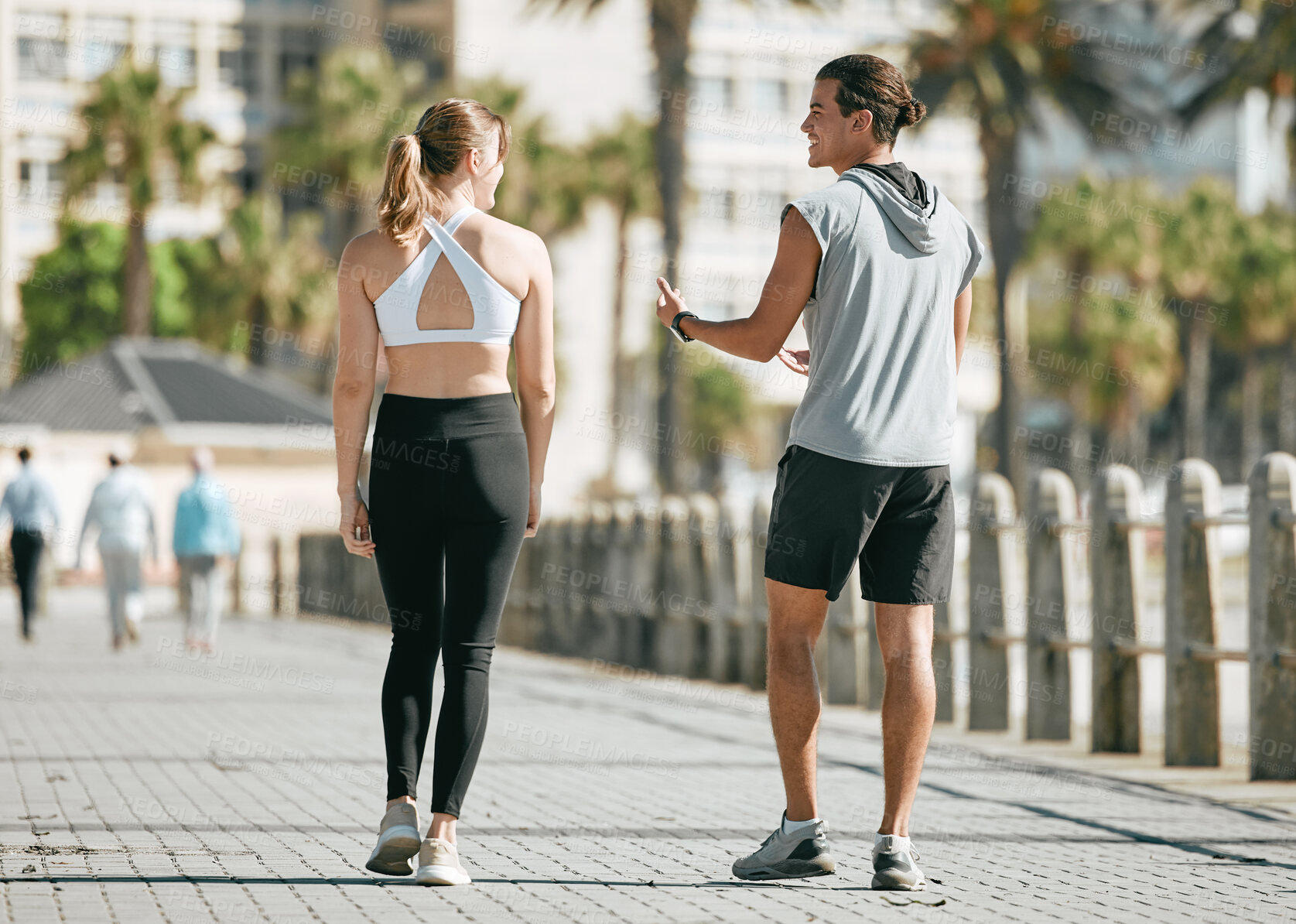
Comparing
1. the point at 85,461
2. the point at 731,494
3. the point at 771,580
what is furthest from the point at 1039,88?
the point at 771,580

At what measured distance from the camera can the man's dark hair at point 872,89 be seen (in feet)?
16.5

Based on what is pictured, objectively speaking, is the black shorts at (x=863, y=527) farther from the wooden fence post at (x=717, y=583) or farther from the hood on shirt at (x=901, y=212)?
the wooden fence post at (x=717, y=583)

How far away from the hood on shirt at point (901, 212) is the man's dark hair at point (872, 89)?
5.6 inches

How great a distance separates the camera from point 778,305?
4.97 meters

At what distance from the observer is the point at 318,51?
3044 inches

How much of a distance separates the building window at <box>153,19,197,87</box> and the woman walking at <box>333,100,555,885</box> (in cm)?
7207

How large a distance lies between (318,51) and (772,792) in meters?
73.3

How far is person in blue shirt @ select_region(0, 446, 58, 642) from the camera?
59.8 ft

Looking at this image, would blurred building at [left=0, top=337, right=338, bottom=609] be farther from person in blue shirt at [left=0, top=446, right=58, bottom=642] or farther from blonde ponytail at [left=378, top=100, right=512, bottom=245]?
blonde ponytail at [left=378, top=100, right=512, bottom=245]

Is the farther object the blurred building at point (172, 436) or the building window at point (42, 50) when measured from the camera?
the building window at point (42, 50)

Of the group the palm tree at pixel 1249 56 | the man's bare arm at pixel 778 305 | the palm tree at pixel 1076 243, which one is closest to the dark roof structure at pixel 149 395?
the palm tree at pixel 1249 56

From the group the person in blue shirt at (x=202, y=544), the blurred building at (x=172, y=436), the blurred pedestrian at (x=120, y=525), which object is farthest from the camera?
the blurred building at (x=172, y=436)

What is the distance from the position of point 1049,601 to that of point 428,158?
549 cm

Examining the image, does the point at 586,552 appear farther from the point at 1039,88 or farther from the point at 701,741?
the point at 1039,88
